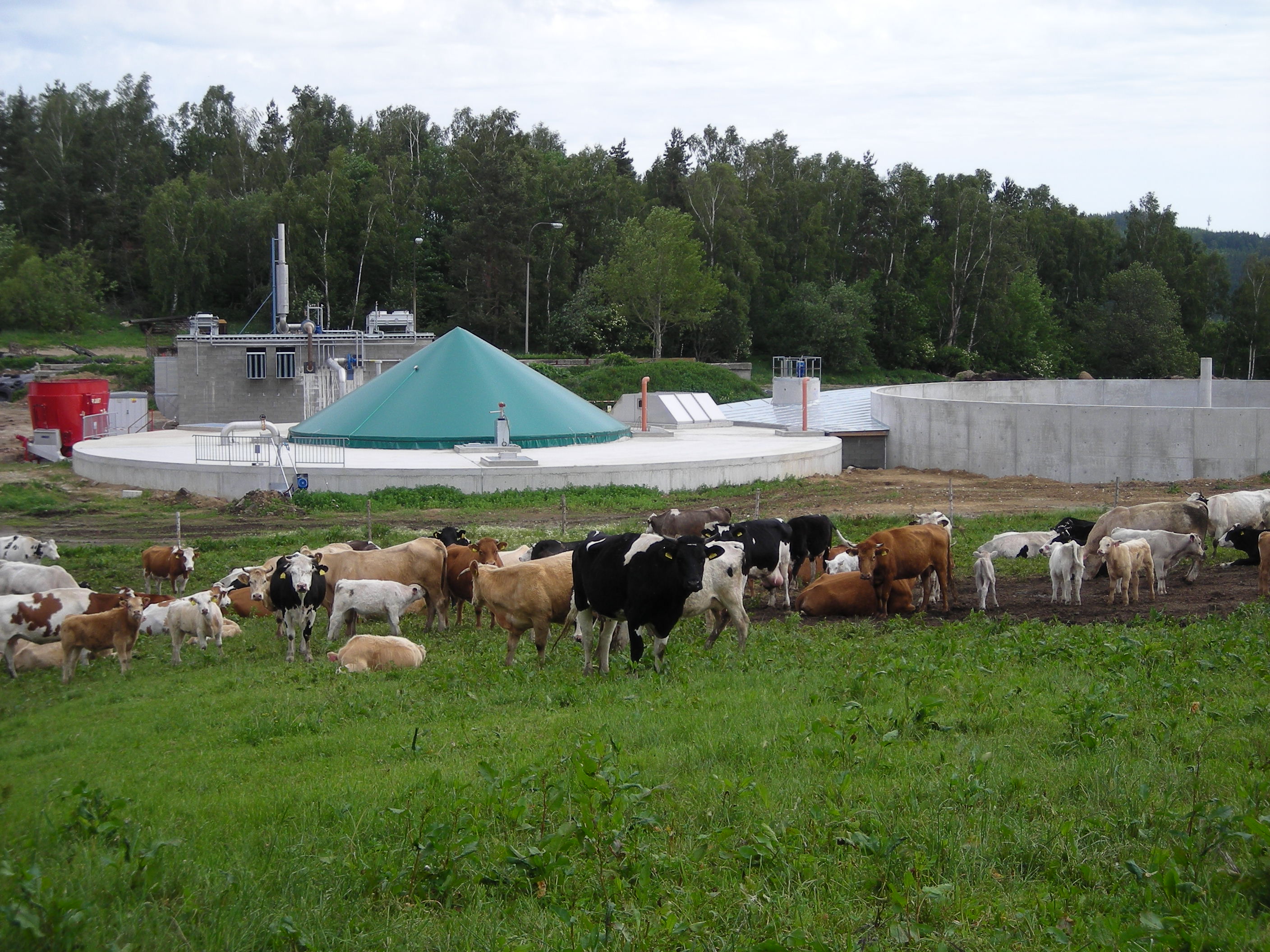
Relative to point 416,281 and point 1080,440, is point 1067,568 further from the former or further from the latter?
point 416,281

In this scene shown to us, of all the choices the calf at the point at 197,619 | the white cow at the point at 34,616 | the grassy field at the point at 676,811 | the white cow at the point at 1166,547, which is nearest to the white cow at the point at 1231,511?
the white cow at the point at 1166,547

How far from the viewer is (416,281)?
73250mm

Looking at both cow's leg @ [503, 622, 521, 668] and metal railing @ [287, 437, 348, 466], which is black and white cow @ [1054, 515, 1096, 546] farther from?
metal railing @ [287, 437, 348, 466]

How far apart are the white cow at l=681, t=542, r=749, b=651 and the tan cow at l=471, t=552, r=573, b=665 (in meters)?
1.38

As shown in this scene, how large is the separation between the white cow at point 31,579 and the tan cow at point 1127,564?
47.4ft

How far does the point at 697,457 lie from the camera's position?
33.3m

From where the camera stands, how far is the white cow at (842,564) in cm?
1703

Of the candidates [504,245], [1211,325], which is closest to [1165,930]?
[504,245]

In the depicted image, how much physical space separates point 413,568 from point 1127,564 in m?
9.29

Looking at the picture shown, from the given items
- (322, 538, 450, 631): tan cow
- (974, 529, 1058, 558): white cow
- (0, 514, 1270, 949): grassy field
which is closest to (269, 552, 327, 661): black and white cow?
(322, 538, 450, 631): tan cow

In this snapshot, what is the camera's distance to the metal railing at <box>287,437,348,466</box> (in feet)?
101

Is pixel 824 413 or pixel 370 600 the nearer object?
pixel 370 600

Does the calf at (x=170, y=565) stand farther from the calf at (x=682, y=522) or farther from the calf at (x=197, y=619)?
the calf at (x=682, y=522)

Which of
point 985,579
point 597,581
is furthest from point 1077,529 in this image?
point 597,581
